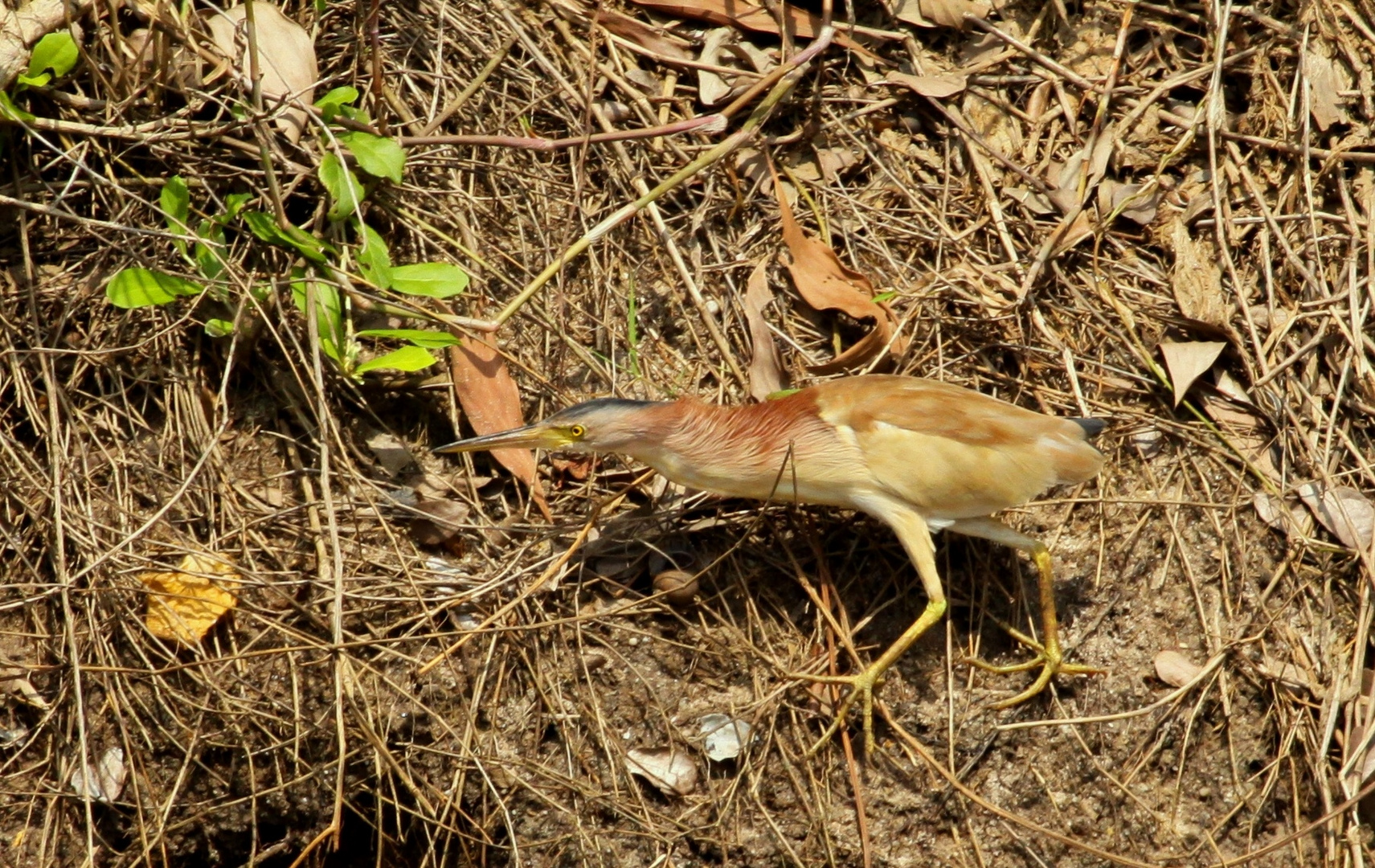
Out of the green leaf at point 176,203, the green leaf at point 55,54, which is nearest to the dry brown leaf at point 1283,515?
the green leaf at point 176,203

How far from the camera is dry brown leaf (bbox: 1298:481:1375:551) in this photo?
3.45 meters

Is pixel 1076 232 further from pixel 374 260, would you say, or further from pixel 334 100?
pixel 334 100

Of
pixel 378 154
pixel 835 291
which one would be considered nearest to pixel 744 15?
pixel 835 291

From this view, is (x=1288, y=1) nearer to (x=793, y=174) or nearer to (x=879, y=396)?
(x=793, y=174)

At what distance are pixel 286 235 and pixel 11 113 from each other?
793 mm

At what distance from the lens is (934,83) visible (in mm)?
4023

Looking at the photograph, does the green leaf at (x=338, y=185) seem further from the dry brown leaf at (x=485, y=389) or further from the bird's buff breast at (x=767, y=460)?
the bird's buff breast at (x=767, y=460)

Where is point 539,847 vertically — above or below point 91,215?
below

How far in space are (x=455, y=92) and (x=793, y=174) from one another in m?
1.12

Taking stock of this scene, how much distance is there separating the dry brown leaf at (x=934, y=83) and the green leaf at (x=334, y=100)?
1.74 m

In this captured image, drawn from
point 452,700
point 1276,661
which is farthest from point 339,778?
point 1276,661

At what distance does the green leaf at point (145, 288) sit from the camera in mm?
3189

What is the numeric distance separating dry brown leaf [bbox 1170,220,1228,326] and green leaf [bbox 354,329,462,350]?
2200 millimetres

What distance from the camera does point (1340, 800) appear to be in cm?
326
